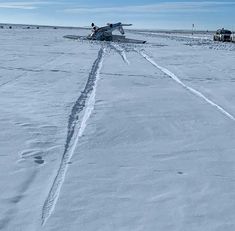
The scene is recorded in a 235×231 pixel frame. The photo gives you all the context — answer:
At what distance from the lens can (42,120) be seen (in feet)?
24.5

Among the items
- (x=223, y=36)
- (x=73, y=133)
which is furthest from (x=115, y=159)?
(x=223, y=36)

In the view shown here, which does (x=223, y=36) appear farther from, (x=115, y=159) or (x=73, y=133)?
(x=115, y=159)

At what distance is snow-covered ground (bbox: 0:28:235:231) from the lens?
13.0ft

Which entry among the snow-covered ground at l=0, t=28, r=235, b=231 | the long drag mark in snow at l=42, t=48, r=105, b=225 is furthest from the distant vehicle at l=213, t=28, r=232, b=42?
the snow-covered ground at l=0, t=28, r=235, b=231

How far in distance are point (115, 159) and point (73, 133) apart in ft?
4.31

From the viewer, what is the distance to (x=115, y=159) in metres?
5.54

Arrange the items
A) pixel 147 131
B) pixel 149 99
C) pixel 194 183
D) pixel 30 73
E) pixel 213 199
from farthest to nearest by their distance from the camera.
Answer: pixel 30 73 → pixel 149 99 → pixel 147 131 → pixel 194 183 → pixel 213 199

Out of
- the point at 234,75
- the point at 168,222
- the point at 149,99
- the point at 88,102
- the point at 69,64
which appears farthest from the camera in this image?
the point at 69,64

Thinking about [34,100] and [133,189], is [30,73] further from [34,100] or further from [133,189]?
[133,189]

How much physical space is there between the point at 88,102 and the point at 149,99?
4.82 ft

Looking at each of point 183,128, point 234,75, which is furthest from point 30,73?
point 183,128

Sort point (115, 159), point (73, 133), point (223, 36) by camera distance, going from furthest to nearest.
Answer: point (223, 36), point (73, 133), point (115, 159)

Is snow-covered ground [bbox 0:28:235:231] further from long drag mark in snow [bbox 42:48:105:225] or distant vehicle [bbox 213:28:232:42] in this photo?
distant vehicle [bbox 213:28:232:42]

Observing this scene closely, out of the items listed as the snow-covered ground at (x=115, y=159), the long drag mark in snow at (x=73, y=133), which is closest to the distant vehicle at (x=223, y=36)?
the long drag mark in snow at (x=73, y=133)
